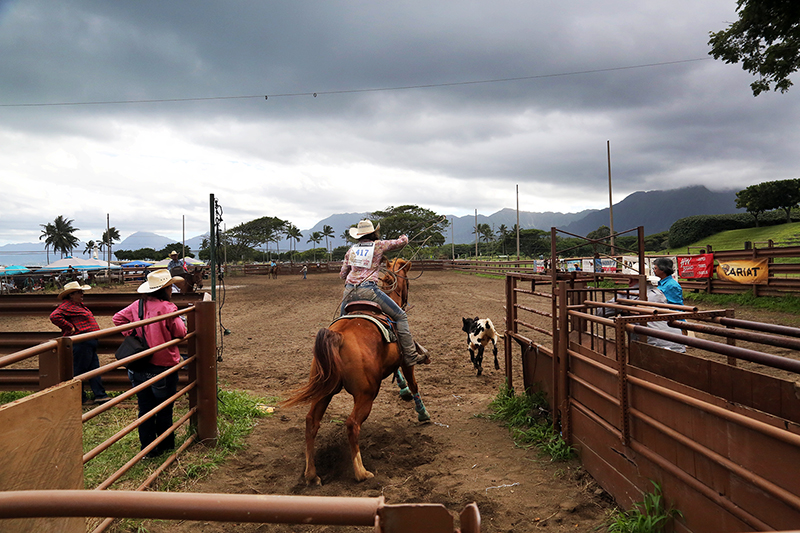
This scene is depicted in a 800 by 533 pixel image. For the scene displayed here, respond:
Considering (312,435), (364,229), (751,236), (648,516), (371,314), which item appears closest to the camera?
(648,516)

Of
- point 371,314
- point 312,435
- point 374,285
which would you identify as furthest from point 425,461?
point 374,285

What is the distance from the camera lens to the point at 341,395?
6605 millimetres

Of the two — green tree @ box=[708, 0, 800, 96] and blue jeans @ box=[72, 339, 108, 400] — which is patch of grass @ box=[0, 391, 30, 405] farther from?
green tree @ box=[708, 0, 800, 96]

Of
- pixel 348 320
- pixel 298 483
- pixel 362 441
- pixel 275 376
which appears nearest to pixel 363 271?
pixel 348 320

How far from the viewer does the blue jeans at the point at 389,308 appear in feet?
16.5

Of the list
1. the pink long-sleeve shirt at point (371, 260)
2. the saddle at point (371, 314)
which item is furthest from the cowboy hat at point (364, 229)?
the saddle at point (371, 314)

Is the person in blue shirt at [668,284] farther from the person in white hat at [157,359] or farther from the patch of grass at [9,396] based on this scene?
the patch of grass at [9,396]

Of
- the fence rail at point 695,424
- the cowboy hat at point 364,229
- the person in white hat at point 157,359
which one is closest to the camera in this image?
the fence rail at point 695,424

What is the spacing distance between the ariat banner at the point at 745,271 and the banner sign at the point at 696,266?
28cm

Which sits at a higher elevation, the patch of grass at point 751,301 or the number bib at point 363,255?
the number bib at point 363,255

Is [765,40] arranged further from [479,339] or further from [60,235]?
[60,235]

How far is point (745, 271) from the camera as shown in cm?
1338

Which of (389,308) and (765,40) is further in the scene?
(765,40)

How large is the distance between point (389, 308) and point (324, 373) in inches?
51.9
